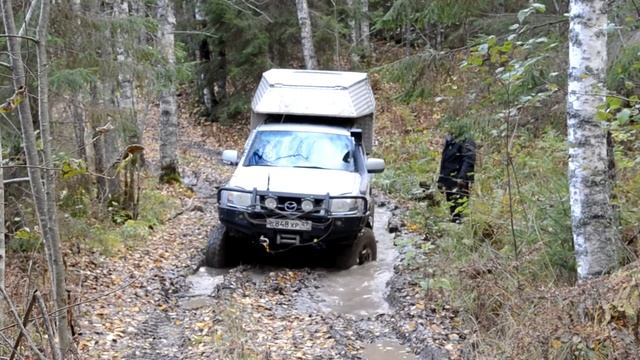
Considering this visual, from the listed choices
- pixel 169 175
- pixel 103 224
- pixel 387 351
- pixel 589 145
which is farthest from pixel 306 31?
pixel 589 145

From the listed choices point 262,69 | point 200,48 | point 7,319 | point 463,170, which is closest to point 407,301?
point 463,170

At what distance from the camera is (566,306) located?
17.2 ft

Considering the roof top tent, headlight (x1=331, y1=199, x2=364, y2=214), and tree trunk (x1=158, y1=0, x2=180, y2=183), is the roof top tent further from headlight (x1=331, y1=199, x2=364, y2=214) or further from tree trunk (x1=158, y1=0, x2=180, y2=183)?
tree trunk (x1=158, y1=0, x2=180, y2=183)

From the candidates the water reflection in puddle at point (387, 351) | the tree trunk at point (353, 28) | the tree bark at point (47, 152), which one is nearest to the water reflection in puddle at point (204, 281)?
the water reflection in puddle at point (387, 351)

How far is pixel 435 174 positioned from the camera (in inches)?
592

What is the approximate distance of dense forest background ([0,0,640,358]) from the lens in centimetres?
480

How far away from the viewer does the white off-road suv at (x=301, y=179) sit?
8.77 m

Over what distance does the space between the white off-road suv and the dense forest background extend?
1.05m

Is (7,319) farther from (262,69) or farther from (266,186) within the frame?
(262,69)

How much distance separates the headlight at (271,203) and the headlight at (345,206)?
28.8 inches

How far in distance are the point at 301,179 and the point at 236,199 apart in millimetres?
917

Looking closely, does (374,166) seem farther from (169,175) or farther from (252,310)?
(169,175)

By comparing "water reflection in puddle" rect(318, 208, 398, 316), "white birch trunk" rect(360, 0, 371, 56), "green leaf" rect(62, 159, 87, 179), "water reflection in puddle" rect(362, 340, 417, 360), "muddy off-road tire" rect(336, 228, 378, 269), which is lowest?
"water reflection in puddle" rect(362, 340, 417, 360)

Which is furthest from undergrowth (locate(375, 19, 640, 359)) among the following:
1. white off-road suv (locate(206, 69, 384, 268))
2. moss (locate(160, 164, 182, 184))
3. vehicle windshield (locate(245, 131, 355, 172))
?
moss (locate(160, 164, 182, 184))
